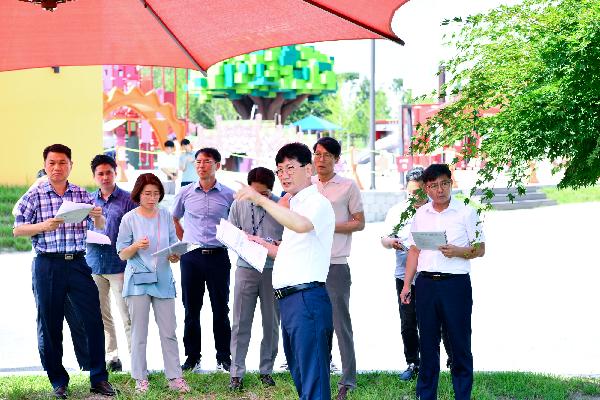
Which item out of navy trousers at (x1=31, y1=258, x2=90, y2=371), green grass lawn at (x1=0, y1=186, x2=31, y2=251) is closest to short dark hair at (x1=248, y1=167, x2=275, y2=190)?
navy trousers at (x1=31, y1=258, x2=90, y2=371)

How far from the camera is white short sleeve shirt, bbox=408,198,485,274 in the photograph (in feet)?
22.6

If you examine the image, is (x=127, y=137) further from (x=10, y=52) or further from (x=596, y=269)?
(x=10, y=52)

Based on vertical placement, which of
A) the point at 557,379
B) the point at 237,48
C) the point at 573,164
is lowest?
the point at 557,379

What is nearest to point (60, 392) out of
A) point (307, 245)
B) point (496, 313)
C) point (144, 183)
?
point (144, 183)

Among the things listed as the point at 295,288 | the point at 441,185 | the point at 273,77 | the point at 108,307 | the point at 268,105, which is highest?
the point at 273,77

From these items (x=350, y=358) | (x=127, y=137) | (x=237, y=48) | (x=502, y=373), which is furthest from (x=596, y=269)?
(x=127, y=137)

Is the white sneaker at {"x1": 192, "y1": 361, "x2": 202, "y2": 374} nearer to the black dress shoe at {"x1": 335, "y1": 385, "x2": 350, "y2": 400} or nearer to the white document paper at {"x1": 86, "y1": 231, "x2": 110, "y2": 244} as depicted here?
the white document paper at {"x1": 86, "y1": 231, "x2": 110, "y2": 244}

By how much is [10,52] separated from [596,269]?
35.4 ft

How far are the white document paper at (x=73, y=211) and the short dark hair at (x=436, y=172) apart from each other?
2.23m

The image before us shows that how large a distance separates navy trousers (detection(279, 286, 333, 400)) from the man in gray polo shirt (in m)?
2.08

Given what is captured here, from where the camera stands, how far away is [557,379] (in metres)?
7.94

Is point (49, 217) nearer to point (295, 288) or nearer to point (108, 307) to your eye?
point (108, 307)

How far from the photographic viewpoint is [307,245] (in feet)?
19.2

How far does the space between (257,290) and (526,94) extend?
9.57 feet
